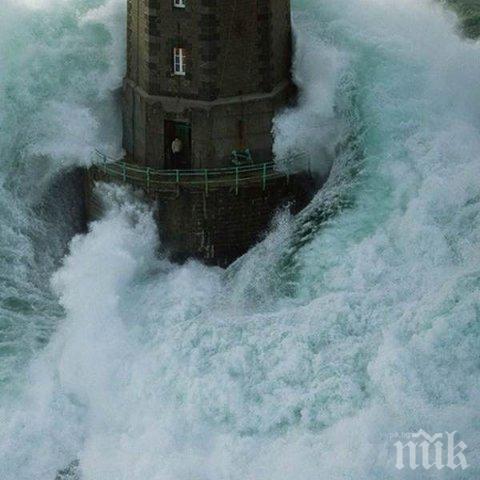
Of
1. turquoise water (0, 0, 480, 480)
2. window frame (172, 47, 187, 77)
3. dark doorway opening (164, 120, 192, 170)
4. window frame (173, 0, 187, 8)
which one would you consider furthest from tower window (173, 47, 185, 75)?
turquoise water (0, 0, 480, 480)

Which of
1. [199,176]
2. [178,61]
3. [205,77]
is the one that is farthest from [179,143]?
[178,61]

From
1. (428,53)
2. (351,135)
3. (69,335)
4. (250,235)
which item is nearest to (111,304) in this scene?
(69,335)

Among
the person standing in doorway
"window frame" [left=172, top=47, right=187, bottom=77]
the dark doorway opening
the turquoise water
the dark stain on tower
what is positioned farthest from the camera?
the person standing in doorway

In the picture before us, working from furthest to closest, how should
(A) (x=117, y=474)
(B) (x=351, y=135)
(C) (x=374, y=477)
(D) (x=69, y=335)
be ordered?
(B) (x=351, y=135) < (D) (x=69, y=335) < (A) (x=117, y=474) < (C) (x=374, y=477)

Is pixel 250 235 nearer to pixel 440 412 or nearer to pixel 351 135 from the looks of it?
pixel 351 135

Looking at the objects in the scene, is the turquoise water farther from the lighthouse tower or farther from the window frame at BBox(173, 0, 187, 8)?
the window frame at BBox(173, 0, 187, 8)

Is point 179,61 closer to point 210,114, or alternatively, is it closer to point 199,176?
point 210,114
